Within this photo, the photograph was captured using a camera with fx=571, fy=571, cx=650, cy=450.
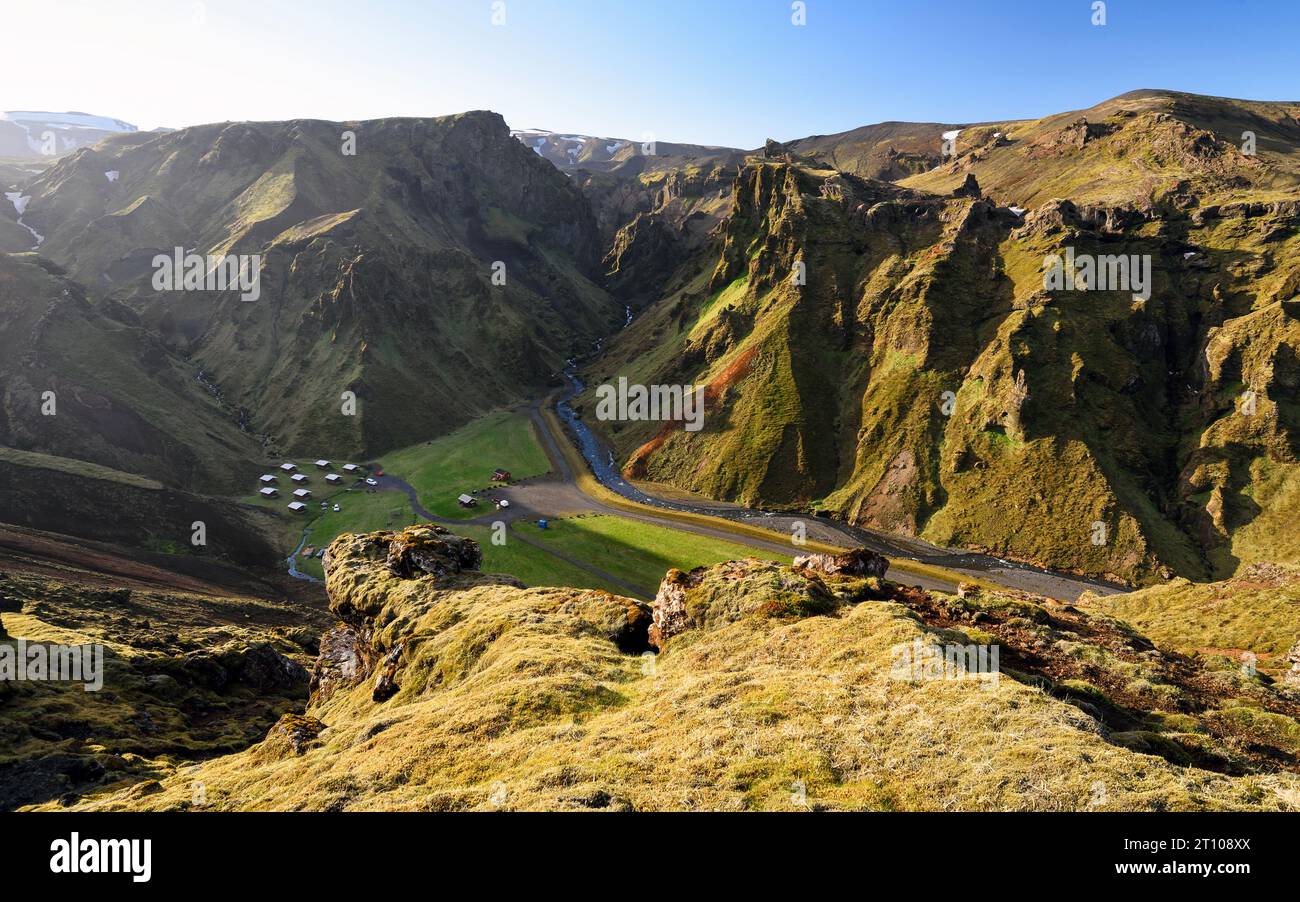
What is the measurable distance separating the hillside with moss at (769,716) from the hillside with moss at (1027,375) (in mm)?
51690

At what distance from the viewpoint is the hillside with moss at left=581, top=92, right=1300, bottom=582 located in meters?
83.5

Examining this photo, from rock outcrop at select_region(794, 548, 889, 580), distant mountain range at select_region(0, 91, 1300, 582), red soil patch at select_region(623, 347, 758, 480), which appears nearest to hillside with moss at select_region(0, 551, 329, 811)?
rock outcrop at select_region(794, 548, 889, 580)

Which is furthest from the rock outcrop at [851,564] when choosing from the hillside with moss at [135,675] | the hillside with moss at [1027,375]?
the hillside with moss at [1027,375]

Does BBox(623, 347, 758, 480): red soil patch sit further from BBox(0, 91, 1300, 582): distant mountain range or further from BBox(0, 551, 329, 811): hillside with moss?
BBox(0, 551, 329, 811): hillside with moss

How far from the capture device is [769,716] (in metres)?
20.2

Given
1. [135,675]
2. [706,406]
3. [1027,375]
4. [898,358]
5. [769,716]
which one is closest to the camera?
[769,716]

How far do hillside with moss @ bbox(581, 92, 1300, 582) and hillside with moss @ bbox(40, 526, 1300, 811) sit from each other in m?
51.7

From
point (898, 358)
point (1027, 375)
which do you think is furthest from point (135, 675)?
point (1027, 375)

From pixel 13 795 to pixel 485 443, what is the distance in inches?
4553

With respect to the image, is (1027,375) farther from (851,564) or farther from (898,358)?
(851,564)

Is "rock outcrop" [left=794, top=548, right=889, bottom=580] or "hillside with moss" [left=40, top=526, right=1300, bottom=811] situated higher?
"rock outcrop" [left=794, top=548, right=889, bottom=580]

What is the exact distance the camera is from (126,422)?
374 feet

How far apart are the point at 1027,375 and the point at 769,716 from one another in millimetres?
99614

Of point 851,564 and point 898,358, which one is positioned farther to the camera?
point 898,358
